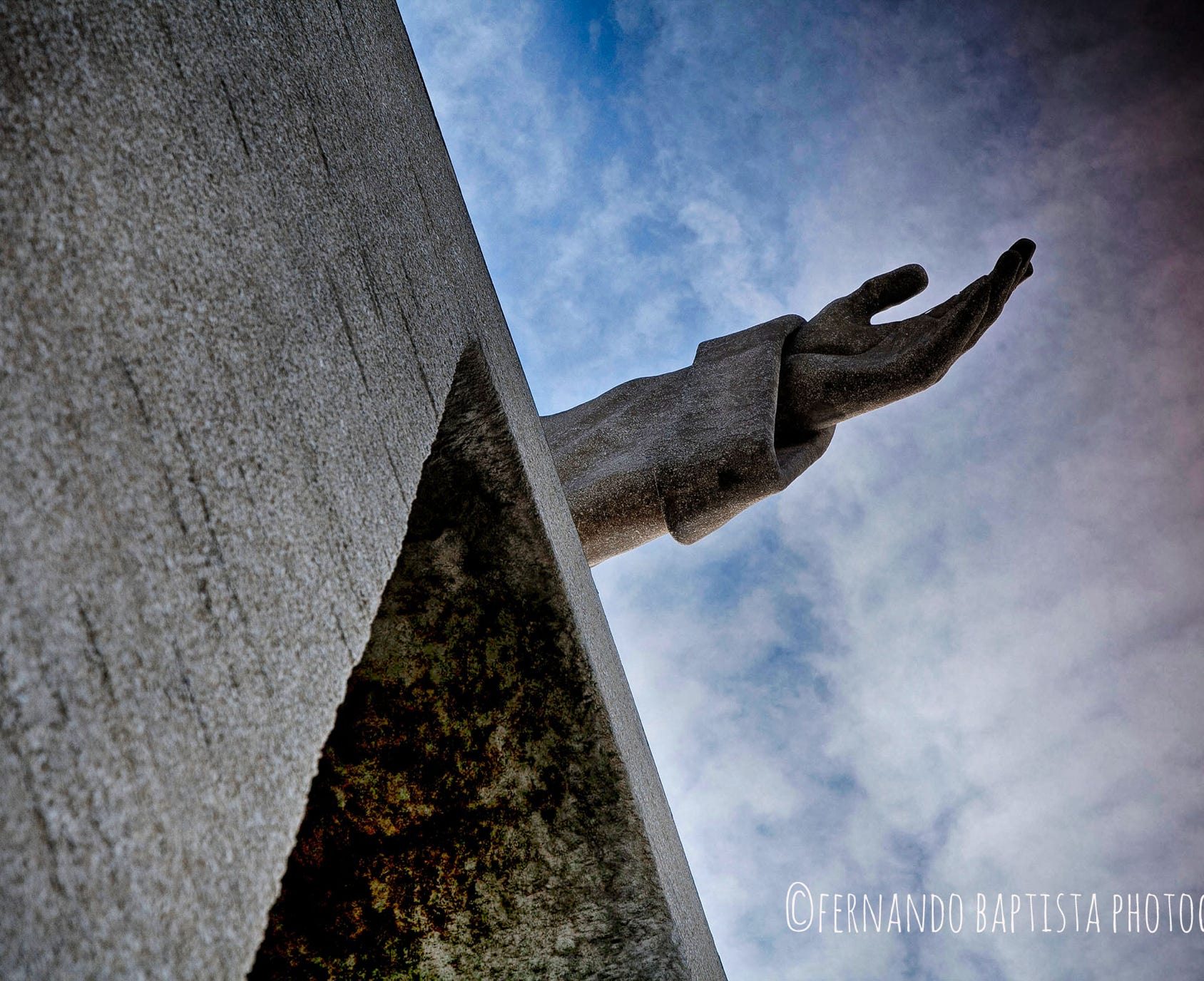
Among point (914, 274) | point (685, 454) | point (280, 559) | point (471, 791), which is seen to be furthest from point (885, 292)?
point (280, 559)

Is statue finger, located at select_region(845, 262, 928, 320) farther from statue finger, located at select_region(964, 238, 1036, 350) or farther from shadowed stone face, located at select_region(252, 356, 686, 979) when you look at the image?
shadowed stone face, located at select_region(252, 356, 686, 979)

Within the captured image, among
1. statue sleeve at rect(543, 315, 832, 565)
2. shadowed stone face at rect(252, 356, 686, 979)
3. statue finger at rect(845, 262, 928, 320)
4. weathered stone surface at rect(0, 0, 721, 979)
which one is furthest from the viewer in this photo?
statue finger at rect(845, 262, 928, 320)

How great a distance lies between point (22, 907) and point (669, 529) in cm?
224

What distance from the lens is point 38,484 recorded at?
1.53 feet

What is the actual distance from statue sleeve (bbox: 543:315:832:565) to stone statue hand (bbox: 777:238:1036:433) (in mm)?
82

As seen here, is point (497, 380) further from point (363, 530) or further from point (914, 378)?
point (914, 378)

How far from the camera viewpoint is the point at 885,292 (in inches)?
119

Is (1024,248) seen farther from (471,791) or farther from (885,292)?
(471,791)

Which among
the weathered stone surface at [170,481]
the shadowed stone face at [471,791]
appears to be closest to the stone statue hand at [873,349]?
the shadowed stone face at [471,791]

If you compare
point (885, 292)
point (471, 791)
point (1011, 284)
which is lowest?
point (471, 791)

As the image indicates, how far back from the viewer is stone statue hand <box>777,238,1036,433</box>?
250cm

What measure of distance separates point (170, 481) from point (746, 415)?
2063 mm

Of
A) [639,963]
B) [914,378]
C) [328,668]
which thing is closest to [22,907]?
[328,668]

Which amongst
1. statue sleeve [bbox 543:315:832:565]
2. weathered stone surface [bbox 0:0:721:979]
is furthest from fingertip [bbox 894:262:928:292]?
weathered stone surface [bbox 0:0:721:979]
